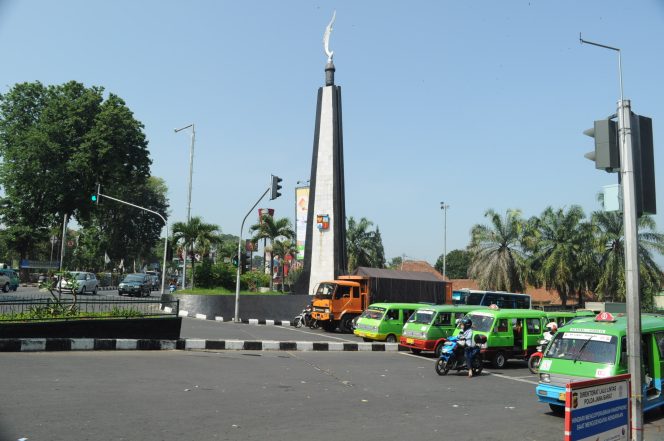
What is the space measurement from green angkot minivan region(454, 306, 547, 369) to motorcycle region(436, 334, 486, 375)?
167cm

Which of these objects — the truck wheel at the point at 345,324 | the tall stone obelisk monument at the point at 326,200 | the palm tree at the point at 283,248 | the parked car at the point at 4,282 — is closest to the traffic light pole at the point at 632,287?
the truck wheel at the point at 345,324

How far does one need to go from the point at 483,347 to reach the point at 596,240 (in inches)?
1215

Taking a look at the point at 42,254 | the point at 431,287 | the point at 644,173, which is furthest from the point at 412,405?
the point at 42,254

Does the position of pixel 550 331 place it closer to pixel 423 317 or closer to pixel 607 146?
pixel 423 317

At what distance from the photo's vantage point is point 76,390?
30.4 feet

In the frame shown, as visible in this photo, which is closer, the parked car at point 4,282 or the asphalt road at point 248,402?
the asphalt road at point 248,402

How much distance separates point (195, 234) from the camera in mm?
37312

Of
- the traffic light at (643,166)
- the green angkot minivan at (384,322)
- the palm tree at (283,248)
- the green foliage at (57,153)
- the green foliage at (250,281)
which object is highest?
the green foliage at (57,153)

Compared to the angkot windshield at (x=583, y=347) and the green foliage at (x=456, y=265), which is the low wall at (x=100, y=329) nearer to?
the angkot windshield at (x=583, y=347)

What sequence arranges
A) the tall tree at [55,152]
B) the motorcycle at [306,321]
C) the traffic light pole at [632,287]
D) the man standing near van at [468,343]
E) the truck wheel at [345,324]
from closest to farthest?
1. the traffic light pole at [632,287]
2. the man standing near van at [468,343]
3. the truck wheel at [345,324]
4. the motorcycle at [306,321]
5. the tall tree at [55,152]

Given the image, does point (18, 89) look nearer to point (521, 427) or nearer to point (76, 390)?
point (76, 390)

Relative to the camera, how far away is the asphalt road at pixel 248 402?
7.30m

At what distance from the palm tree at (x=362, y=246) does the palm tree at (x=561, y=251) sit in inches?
540

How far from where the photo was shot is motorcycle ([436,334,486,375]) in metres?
14.2
